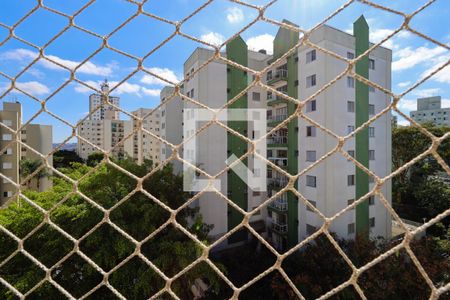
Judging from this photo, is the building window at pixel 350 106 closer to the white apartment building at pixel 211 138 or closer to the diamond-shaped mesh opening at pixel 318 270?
the white apartment building at pixel 211 138

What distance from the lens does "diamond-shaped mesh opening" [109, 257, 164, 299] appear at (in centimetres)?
186

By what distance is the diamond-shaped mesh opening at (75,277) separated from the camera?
1.97 m

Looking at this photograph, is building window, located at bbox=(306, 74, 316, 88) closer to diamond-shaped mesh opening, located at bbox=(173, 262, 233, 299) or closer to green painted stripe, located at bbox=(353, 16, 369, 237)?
green painted stripe, located at bbox=(353, 16, 369, 237)

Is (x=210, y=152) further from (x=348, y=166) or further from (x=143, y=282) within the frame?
(x=143, y=282)

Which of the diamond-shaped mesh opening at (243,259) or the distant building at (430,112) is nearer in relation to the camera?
the diamond-shaped mesh opening at (243,259)

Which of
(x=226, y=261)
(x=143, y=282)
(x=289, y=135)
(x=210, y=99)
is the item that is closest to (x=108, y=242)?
(x=143, y=282)

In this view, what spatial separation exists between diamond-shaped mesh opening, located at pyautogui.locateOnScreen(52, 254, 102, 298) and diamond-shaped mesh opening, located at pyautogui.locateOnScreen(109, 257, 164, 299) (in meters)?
0.20

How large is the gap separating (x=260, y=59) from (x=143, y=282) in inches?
183

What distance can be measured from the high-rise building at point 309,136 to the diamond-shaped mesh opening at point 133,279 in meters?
2.31

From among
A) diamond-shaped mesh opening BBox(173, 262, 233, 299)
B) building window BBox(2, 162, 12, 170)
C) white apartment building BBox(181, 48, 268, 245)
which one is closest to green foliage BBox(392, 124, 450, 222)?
white apartment building BBox(181, 48, 268, 245)

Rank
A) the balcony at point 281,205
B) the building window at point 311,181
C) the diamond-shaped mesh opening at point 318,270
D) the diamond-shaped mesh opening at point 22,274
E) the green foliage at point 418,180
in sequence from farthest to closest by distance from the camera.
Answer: the green foliage at point 418,180 < the balcony at point 281,205 < the building window at point 311,181 < the diamond-shaped mesh opening at point 318,270 < the diamond-shaped mesh opening at point 22,274

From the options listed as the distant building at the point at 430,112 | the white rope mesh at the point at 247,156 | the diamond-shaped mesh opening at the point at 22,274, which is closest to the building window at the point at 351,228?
the white rope mesh at the point at 247,156

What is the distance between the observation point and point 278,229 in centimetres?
472

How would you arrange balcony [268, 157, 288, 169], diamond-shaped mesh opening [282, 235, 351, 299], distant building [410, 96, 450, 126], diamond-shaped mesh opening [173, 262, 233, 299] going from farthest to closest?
1. distant building [410, 96, 450, 126]
2. balcony [268, 157, 288, 169]
3. diamond-shaped mesh opening [282, 235, 351, 299]
4. diamond-shaped mesh opening [173, 262, 233, 299]
